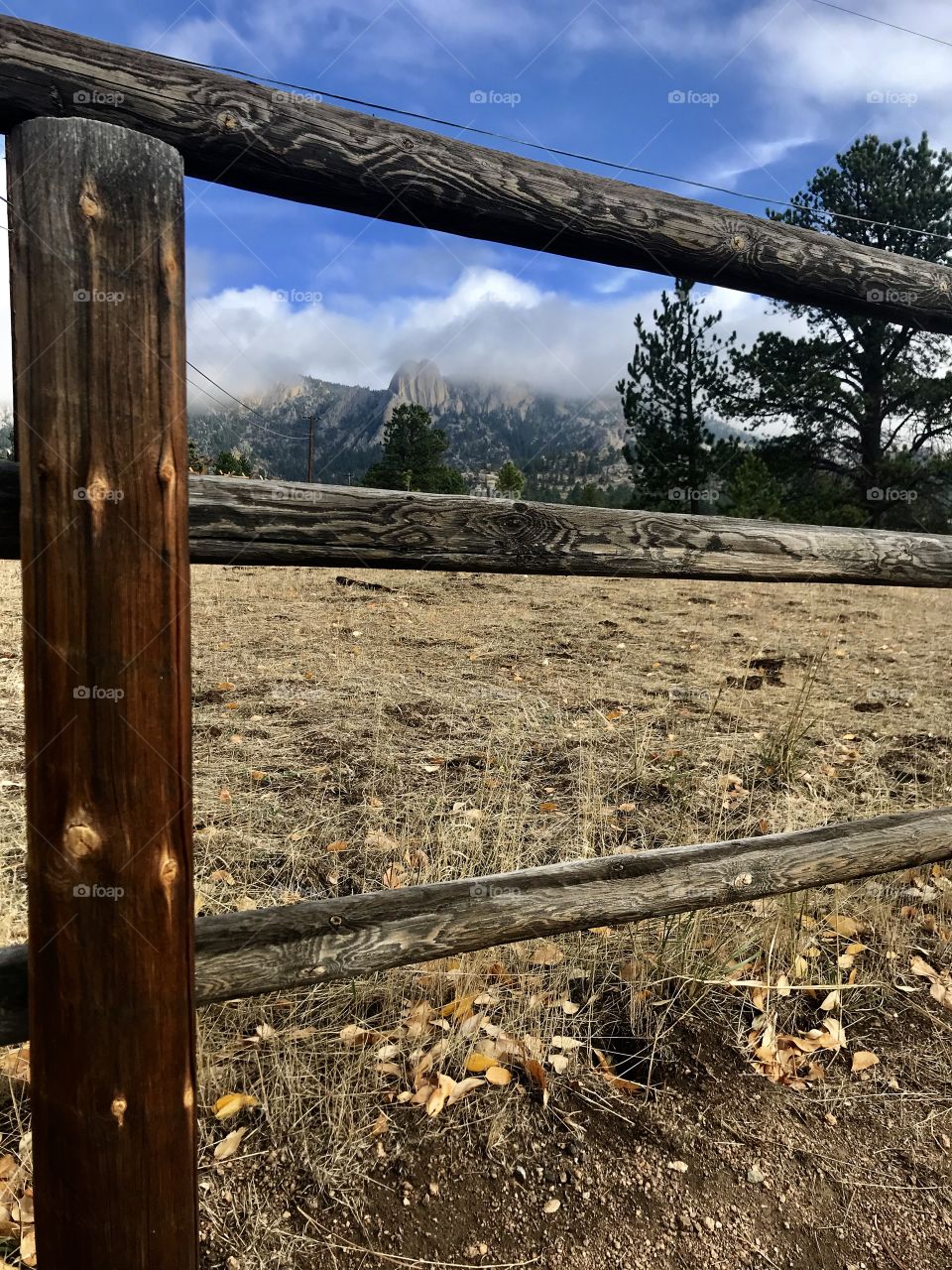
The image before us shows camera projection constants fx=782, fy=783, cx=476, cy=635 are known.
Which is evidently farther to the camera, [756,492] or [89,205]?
[756,492]

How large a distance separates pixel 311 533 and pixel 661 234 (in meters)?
1.20

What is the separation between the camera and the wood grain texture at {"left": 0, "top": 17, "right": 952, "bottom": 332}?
54.1 inches

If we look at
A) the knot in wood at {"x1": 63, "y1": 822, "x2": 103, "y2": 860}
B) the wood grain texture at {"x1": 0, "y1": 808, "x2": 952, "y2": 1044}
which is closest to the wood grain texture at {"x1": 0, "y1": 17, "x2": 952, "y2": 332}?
the knot in wood at {"x1": 63, "y1": 822, "x2": 103, "y2": 860}

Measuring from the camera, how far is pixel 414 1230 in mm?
1525

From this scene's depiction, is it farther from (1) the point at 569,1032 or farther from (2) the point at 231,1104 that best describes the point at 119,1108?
(1) the point at 569,1032

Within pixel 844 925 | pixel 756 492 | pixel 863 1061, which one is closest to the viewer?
pixel 863 1061

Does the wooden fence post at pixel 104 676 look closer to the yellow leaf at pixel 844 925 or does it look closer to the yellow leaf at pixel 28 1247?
the yellow leaf at pixel 28 1247

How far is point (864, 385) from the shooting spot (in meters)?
21.5

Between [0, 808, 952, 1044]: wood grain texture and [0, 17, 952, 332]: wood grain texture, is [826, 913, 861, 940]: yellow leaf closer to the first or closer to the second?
[0, 808, 952, 1044]: wood grain texture

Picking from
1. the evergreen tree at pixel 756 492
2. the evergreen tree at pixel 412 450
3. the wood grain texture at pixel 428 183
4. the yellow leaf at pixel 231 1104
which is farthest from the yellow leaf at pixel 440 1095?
the evergreen tree at pixel 412 450

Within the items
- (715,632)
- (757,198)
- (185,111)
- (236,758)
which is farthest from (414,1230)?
(715,632)

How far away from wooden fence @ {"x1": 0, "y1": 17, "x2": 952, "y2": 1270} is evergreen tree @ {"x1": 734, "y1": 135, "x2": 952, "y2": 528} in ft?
68.5

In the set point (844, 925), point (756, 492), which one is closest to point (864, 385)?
point (756, 492)

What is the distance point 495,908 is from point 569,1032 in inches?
26.1
